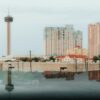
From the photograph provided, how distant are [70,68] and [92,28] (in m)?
9.77

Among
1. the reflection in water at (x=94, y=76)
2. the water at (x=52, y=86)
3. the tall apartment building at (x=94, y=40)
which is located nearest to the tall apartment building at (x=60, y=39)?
the tall apartment building at (x=94, y=40)

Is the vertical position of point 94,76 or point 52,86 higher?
point 94,76

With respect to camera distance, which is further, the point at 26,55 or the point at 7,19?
the point at 7,19

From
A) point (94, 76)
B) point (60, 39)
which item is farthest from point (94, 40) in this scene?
point (94, 76)

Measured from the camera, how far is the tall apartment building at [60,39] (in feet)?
119

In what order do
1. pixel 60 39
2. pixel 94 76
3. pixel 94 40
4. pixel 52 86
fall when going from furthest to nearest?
pixel 60 39 → pixel 94 40 → pixel 94 76 → pixel 52 86

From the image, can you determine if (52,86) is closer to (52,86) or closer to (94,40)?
(52,86)

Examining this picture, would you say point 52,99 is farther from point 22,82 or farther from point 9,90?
point 22,82

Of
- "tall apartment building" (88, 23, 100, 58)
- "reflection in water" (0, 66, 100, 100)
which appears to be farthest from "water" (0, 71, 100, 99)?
"tall apartment building" (88, 23, 100, 58)

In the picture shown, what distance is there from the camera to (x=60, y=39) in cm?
3653

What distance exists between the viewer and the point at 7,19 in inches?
Answer: 1548

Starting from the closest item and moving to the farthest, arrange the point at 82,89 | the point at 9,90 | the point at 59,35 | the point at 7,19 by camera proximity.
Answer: the point at 9,90 < the point at 82,89 < the point at 59,35 < the point at 7,19

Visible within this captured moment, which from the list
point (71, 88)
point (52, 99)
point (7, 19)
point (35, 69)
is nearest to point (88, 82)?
point (71, 88)

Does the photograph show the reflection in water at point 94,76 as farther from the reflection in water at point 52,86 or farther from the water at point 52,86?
the water at point 52,86
